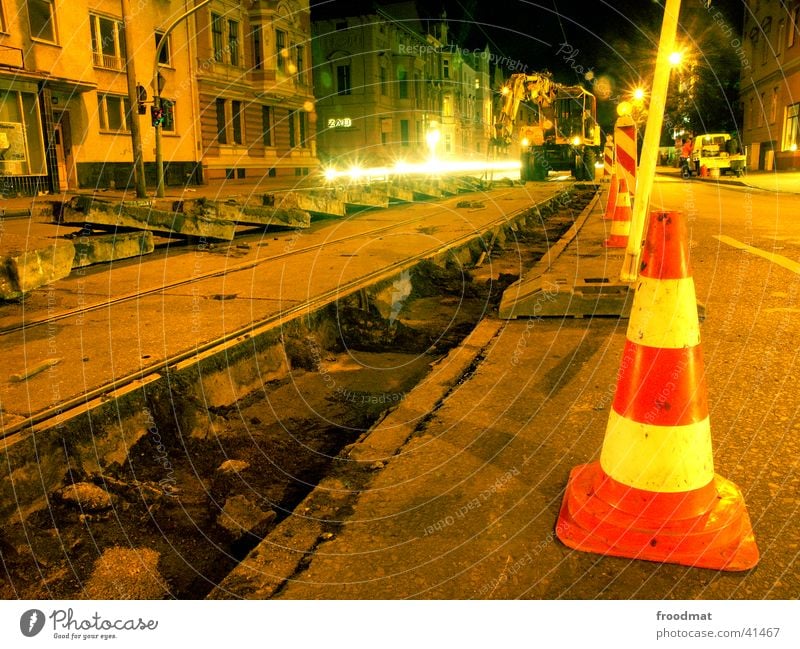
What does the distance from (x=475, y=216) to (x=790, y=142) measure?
28.6 m

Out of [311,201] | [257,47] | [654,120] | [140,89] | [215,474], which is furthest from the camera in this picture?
[257,47]

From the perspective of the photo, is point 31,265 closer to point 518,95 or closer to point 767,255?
point 767,255

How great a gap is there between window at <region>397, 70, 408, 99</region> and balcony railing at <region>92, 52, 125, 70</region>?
30.6 metres

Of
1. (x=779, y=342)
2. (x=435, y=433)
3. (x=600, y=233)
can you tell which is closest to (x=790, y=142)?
(x=600, y=233)

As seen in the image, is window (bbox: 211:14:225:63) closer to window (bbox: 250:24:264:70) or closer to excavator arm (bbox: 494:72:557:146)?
window (bbox: 250:24:264:70)

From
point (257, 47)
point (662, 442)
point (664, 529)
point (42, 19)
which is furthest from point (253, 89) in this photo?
point (664, 529)

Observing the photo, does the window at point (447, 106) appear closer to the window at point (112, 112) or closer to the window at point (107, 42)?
the window at point (107, 42)

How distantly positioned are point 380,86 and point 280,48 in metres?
14.1

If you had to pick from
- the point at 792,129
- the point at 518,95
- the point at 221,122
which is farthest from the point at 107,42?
the point at 792,129

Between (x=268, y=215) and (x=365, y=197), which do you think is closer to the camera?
(x=268, y=215)

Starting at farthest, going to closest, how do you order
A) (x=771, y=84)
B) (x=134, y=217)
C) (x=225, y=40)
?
(x=771, y=84) < (x=225, y=40) < (x=134, y=217)

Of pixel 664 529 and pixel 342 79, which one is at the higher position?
pixel 342 79

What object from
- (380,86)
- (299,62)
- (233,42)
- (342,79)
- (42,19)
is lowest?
(42,19)

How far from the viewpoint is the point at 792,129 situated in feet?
115
